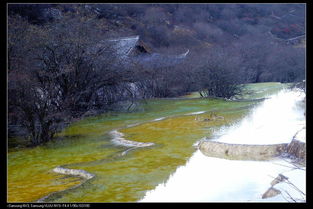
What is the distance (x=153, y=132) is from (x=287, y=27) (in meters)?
47.5

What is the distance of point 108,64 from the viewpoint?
57.1 ft

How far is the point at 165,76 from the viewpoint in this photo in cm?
2680

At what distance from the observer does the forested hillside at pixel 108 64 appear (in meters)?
13.4

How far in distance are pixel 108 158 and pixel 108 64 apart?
8.15 m

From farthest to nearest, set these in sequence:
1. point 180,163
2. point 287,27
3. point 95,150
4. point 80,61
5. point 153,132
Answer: point 287,27 → point 80,61 → point 153,132 → point 95,150 → point 180,163

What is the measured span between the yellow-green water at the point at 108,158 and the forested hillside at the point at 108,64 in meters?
1.11

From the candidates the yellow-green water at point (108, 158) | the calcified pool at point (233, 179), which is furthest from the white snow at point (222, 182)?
the yellow-green water at point (108, 158)

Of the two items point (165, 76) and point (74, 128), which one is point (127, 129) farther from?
point (165, 76)

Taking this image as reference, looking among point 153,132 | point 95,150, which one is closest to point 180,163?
point 95,150

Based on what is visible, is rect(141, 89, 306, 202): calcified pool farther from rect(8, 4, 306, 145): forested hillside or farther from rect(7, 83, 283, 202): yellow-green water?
rect(8, 4, 306, 145): forested hillside

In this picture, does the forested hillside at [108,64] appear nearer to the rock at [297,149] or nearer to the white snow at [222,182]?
the white snow at [222,182]

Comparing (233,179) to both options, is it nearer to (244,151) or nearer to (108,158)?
(244,151)

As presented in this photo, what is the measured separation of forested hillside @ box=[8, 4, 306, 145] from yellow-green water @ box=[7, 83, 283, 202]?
111 centimetres

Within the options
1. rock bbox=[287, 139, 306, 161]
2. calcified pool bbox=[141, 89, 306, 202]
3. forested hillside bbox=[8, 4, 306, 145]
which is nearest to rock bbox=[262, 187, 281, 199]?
calcified pool bbox=[141, 89, 306, 202]
